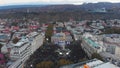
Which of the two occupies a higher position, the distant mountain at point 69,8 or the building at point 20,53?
the building at point 20,53

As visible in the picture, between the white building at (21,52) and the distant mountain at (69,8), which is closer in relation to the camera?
the white building at (21,52)

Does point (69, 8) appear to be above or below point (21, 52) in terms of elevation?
below

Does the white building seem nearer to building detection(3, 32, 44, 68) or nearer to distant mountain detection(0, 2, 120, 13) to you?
building detection(3, 32, 44, 68)

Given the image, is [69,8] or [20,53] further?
[69,8]

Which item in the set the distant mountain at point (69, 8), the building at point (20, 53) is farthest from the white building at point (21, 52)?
the distant mountain at point (69, 8)

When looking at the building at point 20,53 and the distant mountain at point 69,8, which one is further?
the distant mountain at point 69,8

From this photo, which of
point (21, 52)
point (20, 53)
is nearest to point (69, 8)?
point (21, 52)

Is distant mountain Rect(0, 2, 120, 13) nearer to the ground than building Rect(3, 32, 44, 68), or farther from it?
nearer to the ground

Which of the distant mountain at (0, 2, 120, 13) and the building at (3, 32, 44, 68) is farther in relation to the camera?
the distant mountain at (0, 2, 120, 13)

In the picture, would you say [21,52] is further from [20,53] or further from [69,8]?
[69,8]

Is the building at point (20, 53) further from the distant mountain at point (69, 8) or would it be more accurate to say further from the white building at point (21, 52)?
the distant mountain at point (69, 8)

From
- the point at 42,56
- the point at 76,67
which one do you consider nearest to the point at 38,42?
the point at 42,56

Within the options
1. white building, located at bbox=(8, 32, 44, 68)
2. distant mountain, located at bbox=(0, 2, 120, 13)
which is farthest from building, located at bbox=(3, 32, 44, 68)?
distant mountain, located at bbox=(0, 2, 120, 13)
